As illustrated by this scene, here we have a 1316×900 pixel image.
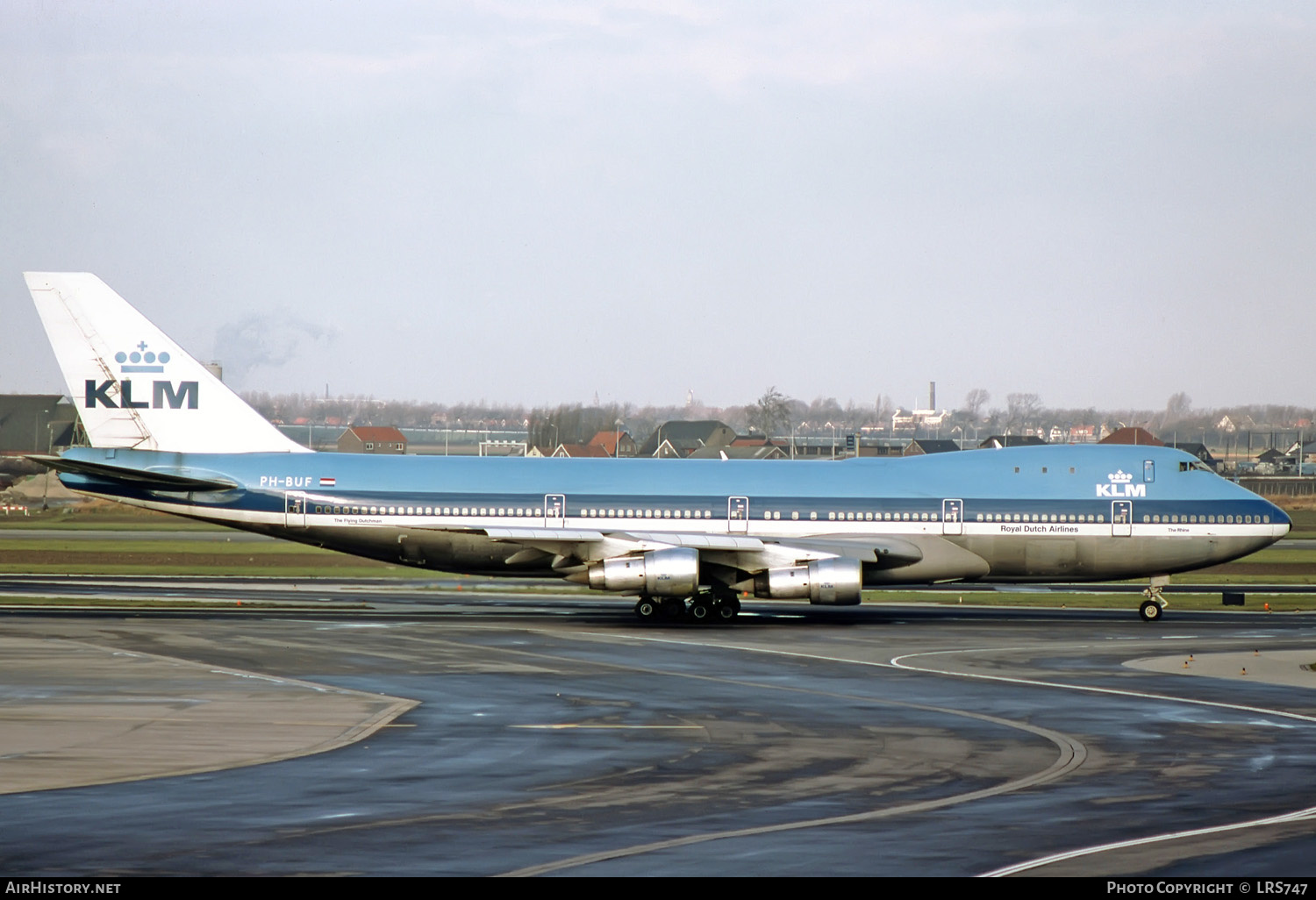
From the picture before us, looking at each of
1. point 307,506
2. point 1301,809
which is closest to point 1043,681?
point 1301,809

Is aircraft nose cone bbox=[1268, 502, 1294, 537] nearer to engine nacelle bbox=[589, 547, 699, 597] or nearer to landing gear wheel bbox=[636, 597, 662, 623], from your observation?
engine nacelle bbox=[589, 547, 699, 597]

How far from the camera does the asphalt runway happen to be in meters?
13.3

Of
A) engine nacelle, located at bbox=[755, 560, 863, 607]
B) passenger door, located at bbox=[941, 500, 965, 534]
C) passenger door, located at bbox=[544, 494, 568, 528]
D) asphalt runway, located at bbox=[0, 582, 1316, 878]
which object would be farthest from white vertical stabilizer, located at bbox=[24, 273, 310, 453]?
passenger door, located at bbox=[941, 500, 965, 534]

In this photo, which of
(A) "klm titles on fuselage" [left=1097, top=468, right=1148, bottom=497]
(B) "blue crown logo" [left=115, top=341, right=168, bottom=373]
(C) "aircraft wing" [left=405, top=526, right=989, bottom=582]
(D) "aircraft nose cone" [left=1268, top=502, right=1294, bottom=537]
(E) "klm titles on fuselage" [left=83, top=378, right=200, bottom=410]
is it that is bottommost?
(C) "aircraft wing" [left=405, top=526, right=989, bottom=582]

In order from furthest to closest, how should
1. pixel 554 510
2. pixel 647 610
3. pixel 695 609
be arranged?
pixel 554 510 → pixel 695 609 → pixel 647 610

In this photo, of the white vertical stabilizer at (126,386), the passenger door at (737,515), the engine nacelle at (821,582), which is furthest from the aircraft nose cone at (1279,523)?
the white vertical stabilizer at (126,386)

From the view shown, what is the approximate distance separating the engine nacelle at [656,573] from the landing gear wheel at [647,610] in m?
1.80

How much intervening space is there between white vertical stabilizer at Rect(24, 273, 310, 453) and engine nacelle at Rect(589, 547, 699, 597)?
12.2 meters

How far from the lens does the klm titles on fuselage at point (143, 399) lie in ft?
136

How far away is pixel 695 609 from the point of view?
40031 mm

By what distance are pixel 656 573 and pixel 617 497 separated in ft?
12.8

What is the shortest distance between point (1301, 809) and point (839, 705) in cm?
943

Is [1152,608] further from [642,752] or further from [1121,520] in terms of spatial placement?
[642,752]

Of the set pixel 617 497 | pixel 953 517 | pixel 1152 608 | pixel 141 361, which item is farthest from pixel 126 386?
pixel 1152 608
